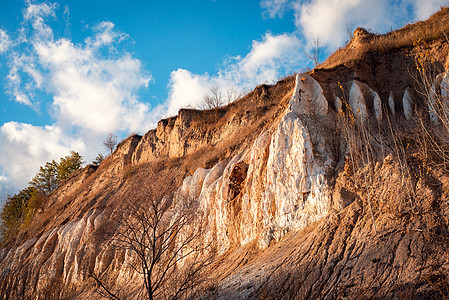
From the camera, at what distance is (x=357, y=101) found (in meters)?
16.1

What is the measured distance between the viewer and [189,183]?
21.5m

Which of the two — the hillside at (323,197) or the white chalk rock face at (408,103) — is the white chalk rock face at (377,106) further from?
the white chalk rock face at (408,103)

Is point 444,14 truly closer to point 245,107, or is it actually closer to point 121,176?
point 245,107

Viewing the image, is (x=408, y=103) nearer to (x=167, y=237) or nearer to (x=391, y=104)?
(x=391, y=104)

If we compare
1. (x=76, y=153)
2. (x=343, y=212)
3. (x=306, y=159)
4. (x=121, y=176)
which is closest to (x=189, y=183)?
(x=306, y=159)

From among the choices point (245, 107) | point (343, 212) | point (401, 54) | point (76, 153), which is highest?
point (76, 153)

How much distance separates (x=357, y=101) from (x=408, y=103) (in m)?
2.30

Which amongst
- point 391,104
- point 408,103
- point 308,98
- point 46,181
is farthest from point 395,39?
point 46,181

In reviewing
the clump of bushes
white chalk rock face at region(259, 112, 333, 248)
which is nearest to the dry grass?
white chalk rock face at region(259, 112, 333, 248)

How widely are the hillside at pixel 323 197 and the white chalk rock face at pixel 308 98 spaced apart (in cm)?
7

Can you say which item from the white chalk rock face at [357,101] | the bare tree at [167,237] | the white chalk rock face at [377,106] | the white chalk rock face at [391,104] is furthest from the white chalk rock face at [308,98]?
→ the bare tree at [167,237]

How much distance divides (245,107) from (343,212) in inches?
694

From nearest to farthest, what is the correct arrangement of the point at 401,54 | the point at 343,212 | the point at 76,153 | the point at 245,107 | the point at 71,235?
the point at 343,212 < the point at 401,54 < the point at 71,235 < the point at 245,107 < the point at 76,153

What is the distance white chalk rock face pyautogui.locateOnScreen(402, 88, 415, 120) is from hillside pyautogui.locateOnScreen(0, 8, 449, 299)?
3.2 inches
